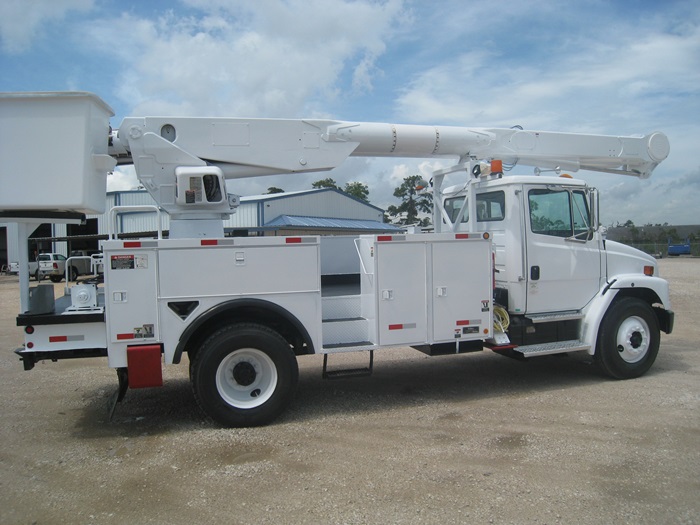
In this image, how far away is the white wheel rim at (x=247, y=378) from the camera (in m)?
5.65

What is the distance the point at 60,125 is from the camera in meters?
5.38

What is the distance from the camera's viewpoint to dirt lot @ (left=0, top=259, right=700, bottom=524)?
3.96 m

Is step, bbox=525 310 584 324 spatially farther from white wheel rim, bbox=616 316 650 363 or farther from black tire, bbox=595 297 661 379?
white wheel rim, bbox=616 316 650 363

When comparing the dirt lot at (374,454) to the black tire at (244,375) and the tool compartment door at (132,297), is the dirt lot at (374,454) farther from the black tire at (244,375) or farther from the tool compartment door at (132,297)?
the tool compartment door at (132,297)

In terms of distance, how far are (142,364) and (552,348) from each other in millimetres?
4914

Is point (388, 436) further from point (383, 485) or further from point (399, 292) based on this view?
point (399, 292)

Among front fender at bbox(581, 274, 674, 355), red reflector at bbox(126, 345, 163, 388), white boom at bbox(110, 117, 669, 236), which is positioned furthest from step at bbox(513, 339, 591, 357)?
red reflector at bbox(126, 345, 163, 388)

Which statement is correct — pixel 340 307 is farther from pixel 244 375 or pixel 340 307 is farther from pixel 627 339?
pixel 627 339

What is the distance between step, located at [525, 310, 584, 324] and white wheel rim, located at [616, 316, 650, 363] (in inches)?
24.5

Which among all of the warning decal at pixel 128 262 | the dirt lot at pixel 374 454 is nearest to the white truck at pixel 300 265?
the warning decal at pixel 128 262

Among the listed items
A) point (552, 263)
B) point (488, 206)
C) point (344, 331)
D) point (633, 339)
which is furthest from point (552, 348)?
point (344, 331)

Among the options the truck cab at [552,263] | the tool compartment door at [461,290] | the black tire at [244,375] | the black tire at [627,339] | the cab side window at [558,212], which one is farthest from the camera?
the black tire at [627,339]

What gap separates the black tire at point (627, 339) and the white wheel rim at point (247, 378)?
442 centimetres

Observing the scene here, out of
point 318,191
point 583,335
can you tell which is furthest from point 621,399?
point 318,191
